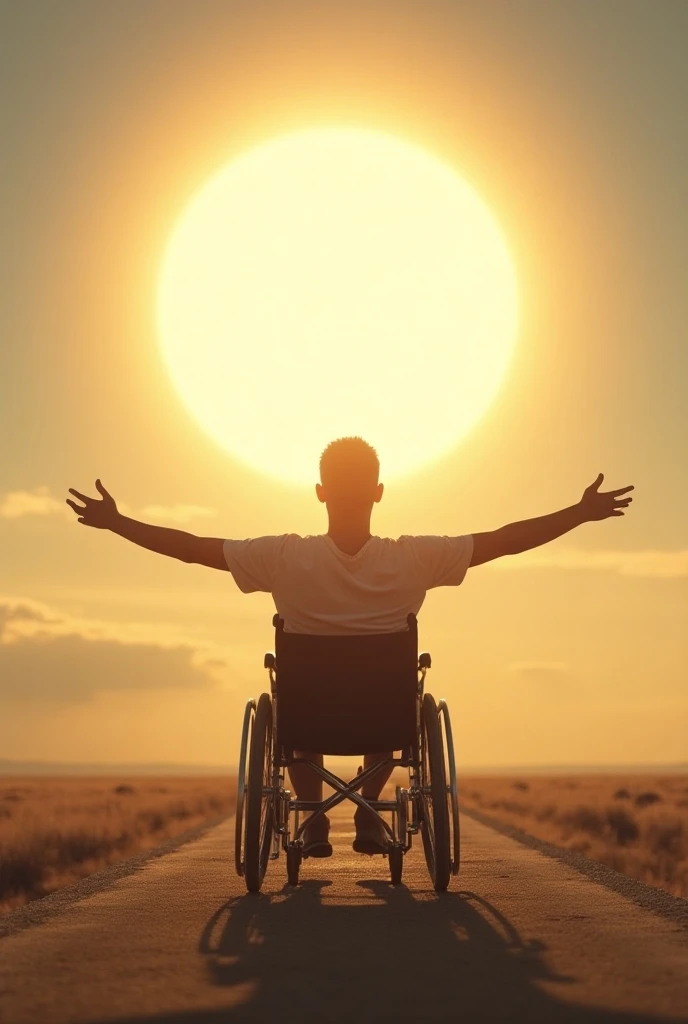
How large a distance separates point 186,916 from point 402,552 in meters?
2.33

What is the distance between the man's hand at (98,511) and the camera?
7.55 meters

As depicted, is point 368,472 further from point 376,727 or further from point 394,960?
point 394,960

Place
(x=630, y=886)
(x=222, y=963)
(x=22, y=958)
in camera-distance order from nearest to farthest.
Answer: (x=222, y=963)
(x=22, y=958)
(x=630, y=886)

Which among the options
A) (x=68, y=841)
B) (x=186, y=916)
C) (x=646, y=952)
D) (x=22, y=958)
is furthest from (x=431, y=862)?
(x=68, y=841)

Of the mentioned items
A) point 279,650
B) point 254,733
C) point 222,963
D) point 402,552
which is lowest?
point 222,963

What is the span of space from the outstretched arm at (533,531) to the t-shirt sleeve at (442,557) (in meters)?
0.06

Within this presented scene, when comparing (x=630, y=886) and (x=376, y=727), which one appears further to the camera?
(x=630, y=886)

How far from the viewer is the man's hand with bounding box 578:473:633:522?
25.0ft

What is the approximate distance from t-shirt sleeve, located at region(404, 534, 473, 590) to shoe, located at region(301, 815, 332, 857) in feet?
4.60

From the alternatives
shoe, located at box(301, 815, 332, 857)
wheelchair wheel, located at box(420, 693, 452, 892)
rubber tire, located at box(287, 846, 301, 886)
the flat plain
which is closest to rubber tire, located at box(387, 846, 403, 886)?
wheelchair wheel, located at box(420, 693, 452, 892)

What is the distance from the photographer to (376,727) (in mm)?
7305

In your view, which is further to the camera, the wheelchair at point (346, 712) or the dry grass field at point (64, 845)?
the dry grass field at point (64, 845)

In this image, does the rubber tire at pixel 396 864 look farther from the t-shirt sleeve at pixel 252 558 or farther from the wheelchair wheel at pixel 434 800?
the t-shirt sleeve at pixel 252 558

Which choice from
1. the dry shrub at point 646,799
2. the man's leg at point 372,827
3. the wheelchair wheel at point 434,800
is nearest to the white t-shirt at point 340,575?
the wheelchair wheel at point 434,800
